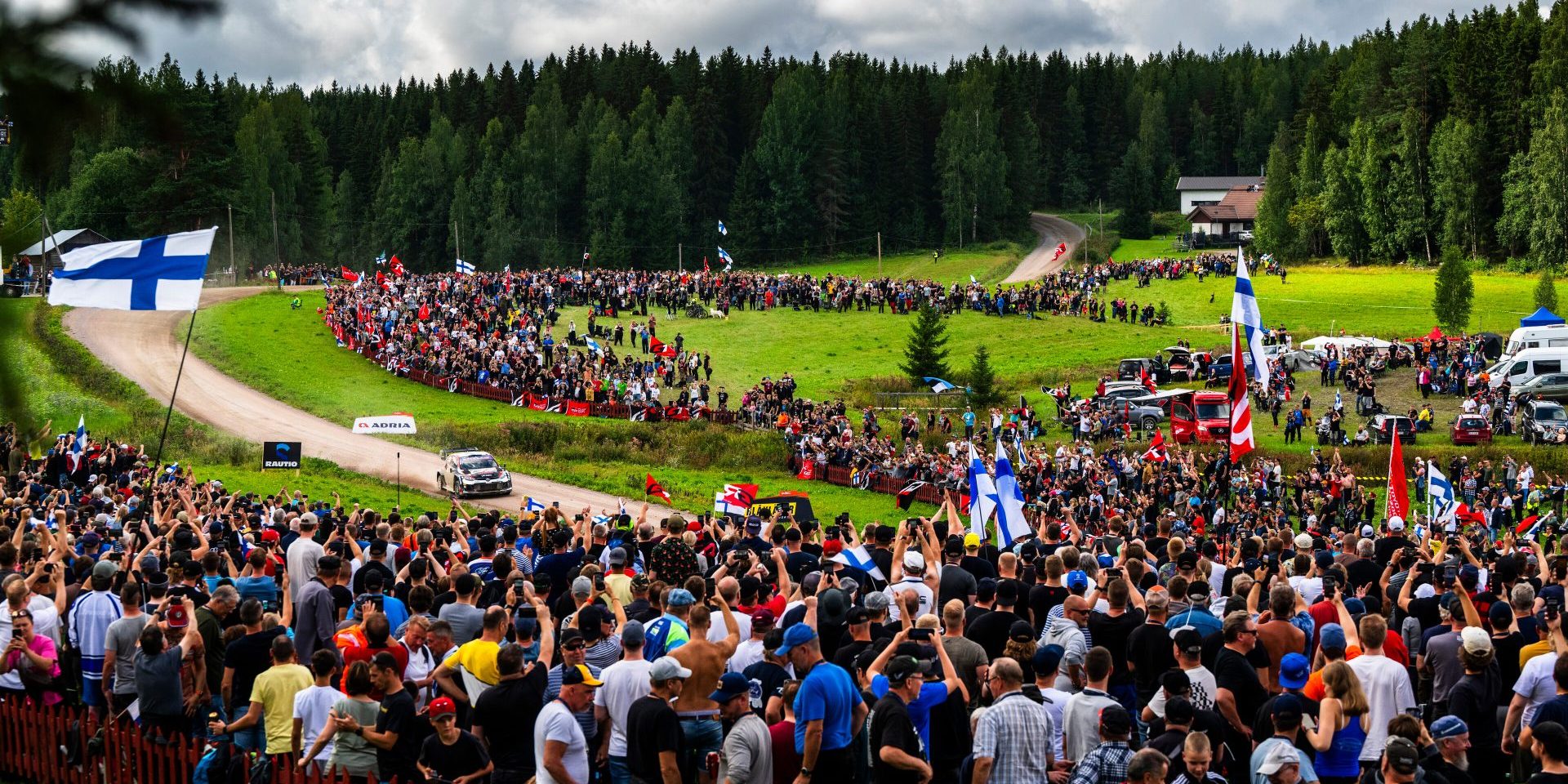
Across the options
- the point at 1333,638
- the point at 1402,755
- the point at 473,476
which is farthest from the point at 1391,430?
the point at 1402,755

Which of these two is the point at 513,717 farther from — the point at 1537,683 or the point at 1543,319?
the point at 1543,319

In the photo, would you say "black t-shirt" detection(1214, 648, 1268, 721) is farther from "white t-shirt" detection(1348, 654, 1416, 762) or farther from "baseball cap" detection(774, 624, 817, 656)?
"baseball cap" detection(774, 624, 817, 656)

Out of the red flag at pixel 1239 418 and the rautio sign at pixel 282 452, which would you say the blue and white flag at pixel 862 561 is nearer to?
the red flag at pixel 1239 418

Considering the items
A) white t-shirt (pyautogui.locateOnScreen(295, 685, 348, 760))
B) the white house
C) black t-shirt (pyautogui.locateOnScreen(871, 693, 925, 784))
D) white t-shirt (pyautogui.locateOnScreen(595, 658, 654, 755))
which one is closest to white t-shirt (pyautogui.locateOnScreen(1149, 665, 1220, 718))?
black t-shirt (pyautogui.locateOnScreen(871, 693, 925, 784))

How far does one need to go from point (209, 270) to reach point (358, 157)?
35.0m

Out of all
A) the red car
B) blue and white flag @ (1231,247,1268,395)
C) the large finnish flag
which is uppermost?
the large finnish flag

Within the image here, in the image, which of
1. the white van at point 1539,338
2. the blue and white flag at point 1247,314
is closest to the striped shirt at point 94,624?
the blue and white flag at point 1247,314

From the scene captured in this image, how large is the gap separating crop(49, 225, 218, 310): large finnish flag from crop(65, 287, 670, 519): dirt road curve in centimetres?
1826

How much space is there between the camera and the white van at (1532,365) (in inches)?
1796

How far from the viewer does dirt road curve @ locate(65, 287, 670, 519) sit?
39031 millimetres

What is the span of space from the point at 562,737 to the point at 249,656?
3.03m

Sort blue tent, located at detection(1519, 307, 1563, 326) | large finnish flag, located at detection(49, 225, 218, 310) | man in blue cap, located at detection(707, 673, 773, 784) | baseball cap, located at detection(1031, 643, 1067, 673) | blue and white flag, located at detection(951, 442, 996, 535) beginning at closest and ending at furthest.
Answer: man in blue cap, located at detection(707, 673, 773, 784) < baseball cap, located at detection(1031, 643, 1067, 673) < large finnish flag, located at detection(49, 225, 218, 310) < blue and white flag, located at detection(951, 442, 996, 535) < blue tent, located at detection(1519, 307, 1563, 326)

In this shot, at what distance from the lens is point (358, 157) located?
117 meters

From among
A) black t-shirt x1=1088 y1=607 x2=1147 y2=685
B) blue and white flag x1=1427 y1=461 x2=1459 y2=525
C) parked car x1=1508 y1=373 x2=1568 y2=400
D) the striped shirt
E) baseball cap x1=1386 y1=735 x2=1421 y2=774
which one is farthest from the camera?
parked car x1=1508 y1=373 x2=1568 y2=400
